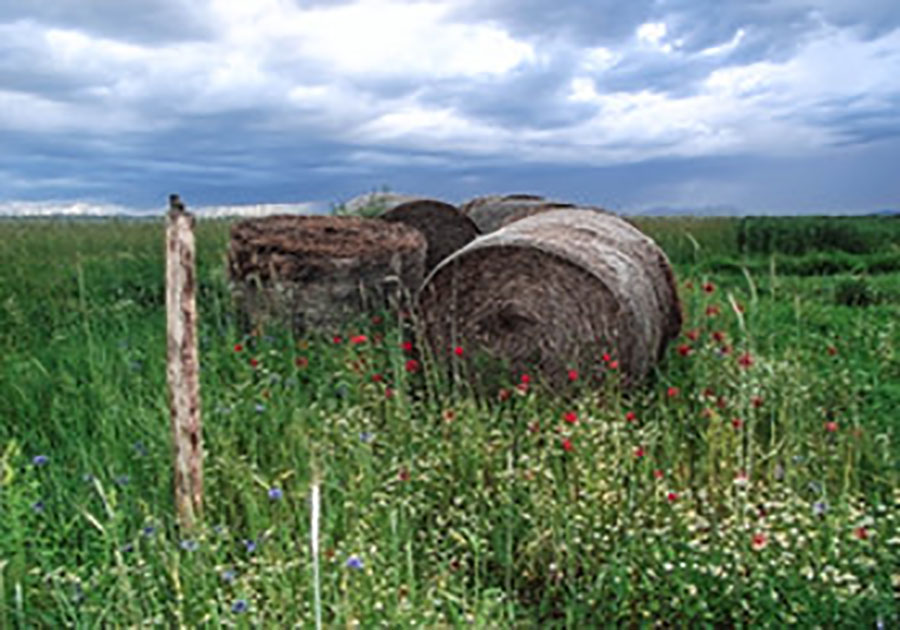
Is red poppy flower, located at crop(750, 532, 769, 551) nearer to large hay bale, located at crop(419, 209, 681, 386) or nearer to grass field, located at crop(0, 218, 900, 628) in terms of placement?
grass field, located at crop(0, 218, 900, 628)

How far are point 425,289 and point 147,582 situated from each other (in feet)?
13.4

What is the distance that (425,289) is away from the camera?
8.05m

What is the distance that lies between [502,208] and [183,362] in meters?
Answer: 10.8

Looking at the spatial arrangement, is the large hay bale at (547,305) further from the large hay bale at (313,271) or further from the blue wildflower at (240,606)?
the blue wildflower at (240,606)

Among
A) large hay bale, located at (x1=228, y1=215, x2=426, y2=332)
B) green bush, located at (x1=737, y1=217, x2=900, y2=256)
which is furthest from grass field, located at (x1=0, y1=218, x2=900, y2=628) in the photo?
green bush, located at (x1=737, y1=217, x2=900, y2=256)

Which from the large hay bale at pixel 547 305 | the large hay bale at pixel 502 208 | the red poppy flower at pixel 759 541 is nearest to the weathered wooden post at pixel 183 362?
the red poppy flower at pixel 759 541

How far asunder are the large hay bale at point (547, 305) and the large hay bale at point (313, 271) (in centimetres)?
137

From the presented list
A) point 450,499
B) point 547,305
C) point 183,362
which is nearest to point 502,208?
point 547,305

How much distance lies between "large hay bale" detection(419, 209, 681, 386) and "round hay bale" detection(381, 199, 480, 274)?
16.0ft

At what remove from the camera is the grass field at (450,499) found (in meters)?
4.38

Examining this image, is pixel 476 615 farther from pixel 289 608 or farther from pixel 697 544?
pixel 697 544

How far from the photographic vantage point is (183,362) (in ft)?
15.9

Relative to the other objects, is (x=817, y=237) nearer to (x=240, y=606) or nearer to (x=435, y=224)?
(x=435, y=224)

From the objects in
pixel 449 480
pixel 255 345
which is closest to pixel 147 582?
pixel 449 480
